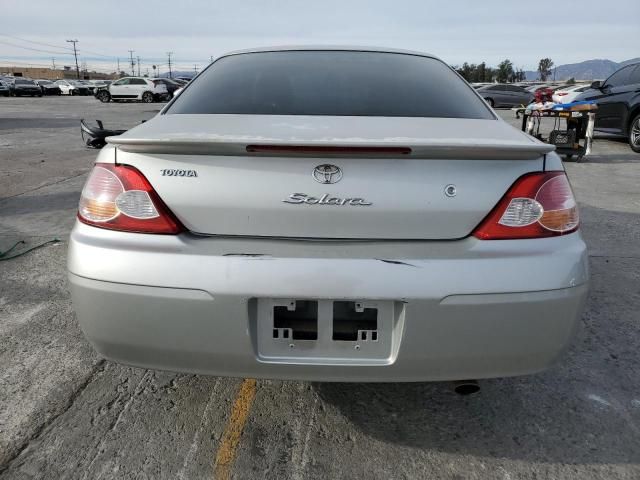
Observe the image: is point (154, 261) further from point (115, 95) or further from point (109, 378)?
point (115, 95)

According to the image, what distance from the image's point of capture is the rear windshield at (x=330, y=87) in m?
2.30

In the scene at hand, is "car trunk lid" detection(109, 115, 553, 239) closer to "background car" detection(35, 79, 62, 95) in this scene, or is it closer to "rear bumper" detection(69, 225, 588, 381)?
"rear bumper" detection(69, 225, 588, 381)

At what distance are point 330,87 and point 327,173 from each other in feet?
3.05

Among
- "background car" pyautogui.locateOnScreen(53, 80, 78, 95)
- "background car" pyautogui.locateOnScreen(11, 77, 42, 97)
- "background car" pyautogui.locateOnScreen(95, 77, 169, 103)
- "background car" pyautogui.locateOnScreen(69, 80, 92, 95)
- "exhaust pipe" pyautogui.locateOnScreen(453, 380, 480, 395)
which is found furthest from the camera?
"background car" pyautogui.locateOnScreen(69, 80, 92, 95)

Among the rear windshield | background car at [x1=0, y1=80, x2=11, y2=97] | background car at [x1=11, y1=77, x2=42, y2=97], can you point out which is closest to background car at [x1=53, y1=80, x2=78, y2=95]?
background car at [x1=11, y1=77, x2=42, y2=97]

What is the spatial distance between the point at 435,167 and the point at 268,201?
1.85 feet

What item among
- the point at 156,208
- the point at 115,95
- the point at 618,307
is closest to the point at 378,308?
the point at 156,208

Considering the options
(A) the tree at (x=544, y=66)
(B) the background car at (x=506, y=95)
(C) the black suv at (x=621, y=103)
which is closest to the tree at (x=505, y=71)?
(A) the tree at (x=544, y=66)

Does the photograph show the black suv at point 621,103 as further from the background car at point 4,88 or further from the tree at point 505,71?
the tree at point 505,71

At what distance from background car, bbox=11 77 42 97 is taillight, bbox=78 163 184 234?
47311mm

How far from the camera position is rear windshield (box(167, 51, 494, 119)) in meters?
2.30

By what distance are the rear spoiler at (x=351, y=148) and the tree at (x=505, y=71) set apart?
8465 centimetres

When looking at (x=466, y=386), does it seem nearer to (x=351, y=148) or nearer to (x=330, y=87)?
(x=351, y=148)

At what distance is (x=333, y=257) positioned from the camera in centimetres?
169
